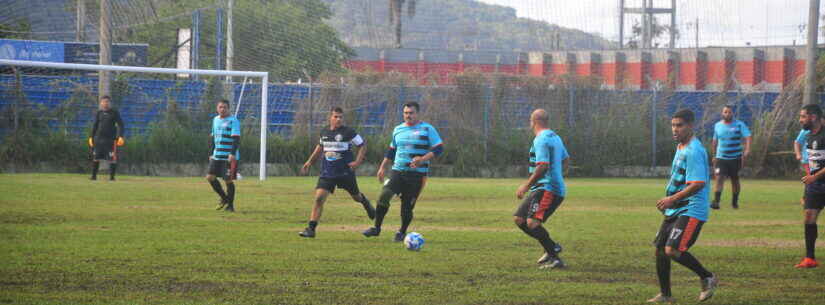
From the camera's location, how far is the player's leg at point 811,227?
1075cm

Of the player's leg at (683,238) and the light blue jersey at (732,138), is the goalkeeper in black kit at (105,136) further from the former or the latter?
the player's leg at (683,238)

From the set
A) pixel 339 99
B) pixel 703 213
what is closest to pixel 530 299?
pixel 703 213

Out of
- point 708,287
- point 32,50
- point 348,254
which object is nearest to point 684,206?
point 708,287

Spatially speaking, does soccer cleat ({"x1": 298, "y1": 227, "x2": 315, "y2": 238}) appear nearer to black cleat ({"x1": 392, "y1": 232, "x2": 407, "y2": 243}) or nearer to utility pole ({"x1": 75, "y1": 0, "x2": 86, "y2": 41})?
black cleat ({"x1": 392, "y1": 232, "x2": 407, "y2": 243})

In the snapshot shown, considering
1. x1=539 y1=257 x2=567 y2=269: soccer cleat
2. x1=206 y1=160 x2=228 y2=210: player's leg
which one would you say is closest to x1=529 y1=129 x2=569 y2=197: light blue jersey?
x1=539 y1=257 x2=567 y2=269: soccer cleat

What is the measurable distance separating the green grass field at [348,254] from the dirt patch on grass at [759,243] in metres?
0.03

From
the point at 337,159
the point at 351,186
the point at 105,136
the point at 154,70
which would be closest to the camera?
the point at 337,159

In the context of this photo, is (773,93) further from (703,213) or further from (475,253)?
(703,213)

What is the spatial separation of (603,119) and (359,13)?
365 inches

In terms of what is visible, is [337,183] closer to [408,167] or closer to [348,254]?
[408,167]

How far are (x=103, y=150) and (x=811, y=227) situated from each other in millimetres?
17325

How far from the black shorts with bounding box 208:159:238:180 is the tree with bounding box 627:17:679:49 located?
19.5 m

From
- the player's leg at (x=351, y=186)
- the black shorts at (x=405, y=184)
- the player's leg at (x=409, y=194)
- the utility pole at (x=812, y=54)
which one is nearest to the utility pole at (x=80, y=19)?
the player's leg at (x=351, y=186)

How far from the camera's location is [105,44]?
26.2 metres
